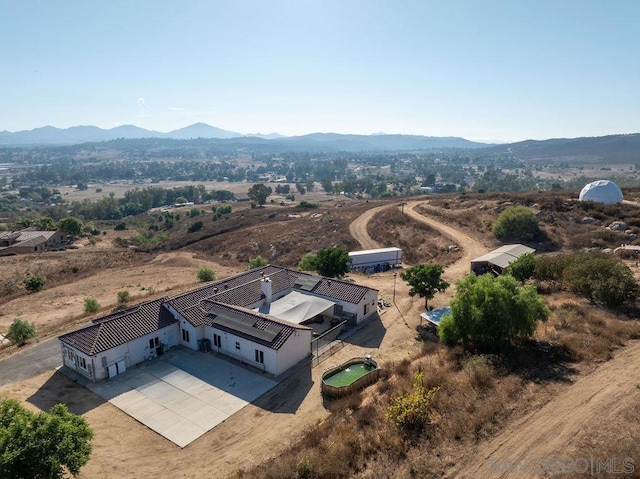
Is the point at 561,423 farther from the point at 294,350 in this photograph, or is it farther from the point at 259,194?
the point at 259,194

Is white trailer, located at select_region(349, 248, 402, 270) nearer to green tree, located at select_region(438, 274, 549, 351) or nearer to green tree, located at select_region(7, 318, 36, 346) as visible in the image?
green tree, located at select_region(438, 274, 549, 351)

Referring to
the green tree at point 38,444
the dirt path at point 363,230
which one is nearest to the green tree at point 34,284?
the green tree at point 38,444

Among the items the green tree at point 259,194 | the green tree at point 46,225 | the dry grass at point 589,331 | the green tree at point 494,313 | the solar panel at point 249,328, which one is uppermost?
the green tree at point 494,313

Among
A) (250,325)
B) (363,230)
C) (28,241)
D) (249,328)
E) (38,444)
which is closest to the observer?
(38,444)

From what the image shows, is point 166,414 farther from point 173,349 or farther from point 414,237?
point 414,237

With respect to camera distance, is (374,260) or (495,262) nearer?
(495,262)

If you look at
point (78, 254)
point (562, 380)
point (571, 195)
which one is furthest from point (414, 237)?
point (78, 254)

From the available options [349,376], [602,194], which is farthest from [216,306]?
[602,194]

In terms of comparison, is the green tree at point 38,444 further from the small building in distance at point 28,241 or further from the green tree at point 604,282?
the small building in distance at point 28,241
